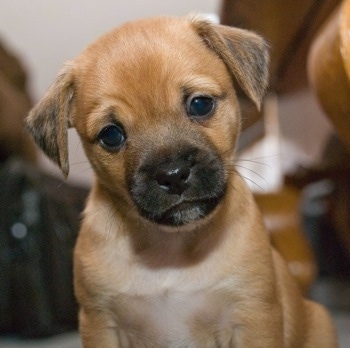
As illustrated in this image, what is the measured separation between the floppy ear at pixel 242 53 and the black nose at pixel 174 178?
301 millimetres

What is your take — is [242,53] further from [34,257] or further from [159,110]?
[34,257]

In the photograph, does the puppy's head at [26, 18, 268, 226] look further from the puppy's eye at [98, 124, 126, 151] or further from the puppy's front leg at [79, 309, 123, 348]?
the puppy's front leg at [79, 309, 123, 348]

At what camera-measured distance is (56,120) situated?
1714 millimetres

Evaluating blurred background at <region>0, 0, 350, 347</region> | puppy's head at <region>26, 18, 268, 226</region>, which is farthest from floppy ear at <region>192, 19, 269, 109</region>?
blurred background at <region>0, 0, 350, 347</region>

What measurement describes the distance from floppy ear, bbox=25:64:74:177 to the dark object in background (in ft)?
3.22

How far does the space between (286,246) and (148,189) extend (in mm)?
1479

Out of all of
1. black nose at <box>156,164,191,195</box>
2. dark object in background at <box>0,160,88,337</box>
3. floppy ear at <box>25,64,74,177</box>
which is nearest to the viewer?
black nose at <box>156,164,191,195</box>

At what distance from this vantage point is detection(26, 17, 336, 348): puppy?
154 centimetres

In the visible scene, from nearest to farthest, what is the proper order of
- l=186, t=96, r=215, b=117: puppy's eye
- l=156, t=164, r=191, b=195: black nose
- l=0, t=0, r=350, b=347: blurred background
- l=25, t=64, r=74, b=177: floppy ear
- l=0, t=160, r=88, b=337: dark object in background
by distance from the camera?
l=156, t=164, r=191, b=195: black nose
l=186, t=96, r=215, b=117: puppy's eye
l=25, t=64, r=74, b=177: floppy ear
l=0, t=0, r=350, b=347: blurred background
l=0, t=160, r=88, b=337: dark object in background

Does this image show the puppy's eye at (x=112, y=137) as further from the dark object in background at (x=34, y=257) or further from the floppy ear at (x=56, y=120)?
the dark object in background at (x=34, y=257)

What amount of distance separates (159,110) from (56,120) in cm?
30

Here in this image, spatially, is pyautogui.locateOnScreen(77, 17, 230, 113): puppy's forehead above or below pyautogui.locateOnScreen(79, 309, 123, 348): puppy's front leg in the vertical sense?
above

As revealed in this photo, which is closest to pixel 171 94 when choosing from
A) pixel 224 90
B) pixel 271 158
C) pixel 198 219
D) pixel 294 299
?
pixel 224 90

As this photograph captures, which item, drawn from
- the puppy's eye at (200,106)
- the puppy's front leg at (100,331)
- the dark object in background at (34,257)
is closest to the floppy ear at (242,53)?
the puppy's eye at (200,106)
